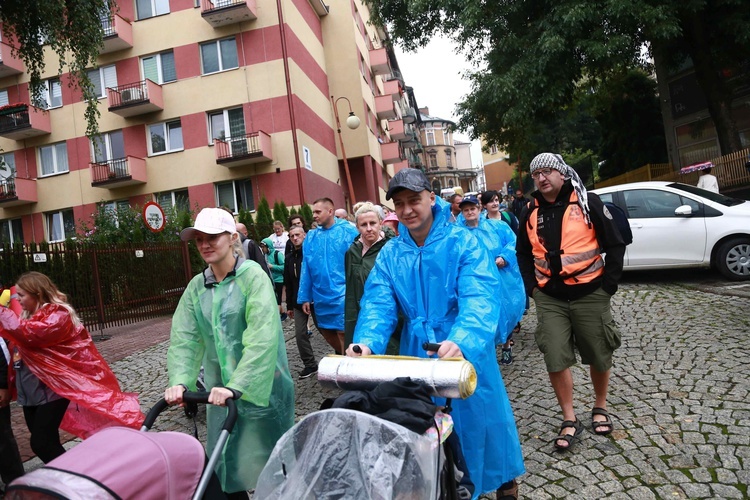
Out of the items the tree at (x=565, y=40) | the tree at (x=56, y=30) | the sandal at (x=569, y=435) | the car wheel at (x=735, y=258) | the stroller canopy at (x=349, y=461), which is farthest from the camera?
the tree at (x=565, y=40)

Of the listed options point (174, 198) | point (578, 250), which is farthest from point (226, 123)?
point (578, 250)

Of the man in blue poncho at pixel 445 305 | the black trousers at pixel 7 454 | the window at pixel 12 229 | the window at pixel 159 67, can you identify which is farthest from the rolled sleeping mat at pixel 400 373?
the window at pixel 12 229

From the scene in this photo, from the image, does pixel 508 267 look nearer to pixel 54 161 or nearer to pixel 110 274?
pixel 110 274

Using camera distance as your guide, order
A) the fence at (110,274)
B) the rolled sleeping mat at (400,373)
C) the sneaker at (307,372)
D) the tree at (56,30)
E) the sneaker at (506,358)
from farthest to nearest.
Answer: the fence at (110,274) < the tree at (56,30) < the sneaker at (307,372) < the sneaker at (506,358) < the rolled sleeping mat at (400,373)

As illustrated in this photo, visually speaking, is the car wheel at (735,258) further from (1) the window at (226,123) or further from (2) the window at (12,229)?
(2) the window at (12,229)

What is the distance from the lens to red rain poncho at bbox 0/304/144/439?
389 cm

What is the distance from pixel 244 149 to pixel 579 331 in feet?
63.5

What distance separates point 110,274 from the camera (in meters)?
12.7

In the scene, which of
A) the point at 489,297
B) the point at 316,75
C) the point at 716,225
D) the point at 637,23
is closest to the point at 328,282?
the point at 489,297

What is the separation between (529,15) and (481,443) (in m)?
16.8

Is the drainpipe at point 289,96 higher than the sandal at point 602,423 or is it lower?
higher

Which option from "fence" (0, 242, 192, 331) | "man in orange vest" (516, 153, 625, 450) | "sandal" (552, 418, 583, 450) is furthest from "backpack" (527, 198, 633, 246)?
"fence" (0, 242, 192, 331)

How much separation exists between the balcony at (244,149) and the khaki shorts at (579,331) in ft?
61.3

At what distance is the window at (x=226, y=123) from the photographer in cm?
2250
